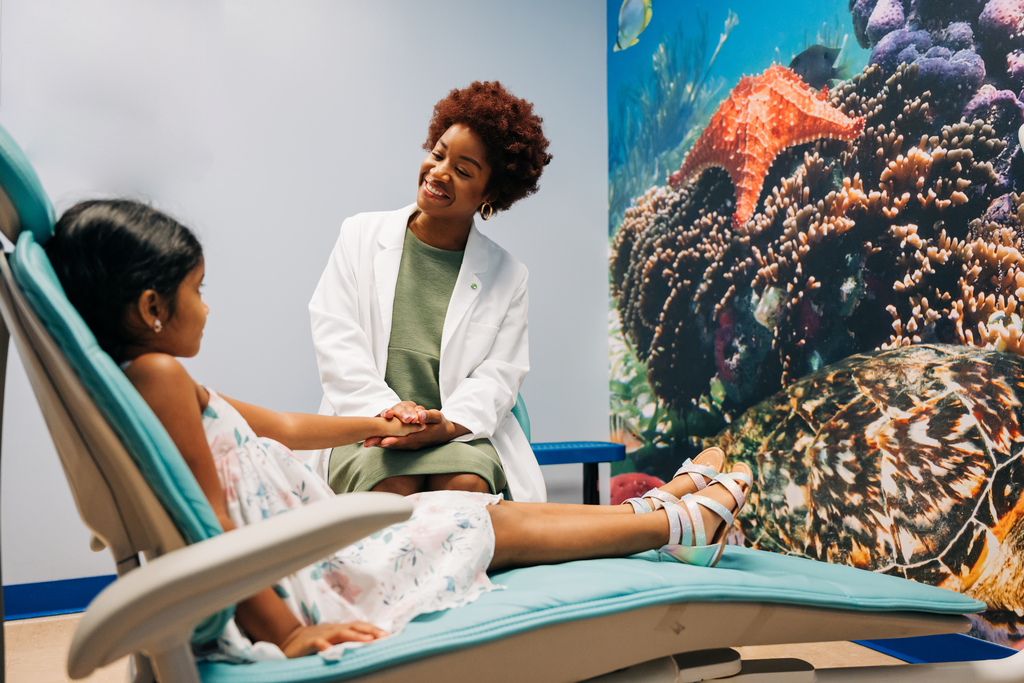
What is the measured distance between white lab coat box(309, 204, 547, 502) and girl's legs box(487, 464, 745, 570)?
0.37m

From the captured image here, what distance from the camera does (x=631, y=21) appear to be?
288cm

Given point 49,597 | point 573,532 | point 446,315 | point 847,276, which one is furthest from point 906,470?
point 49,597

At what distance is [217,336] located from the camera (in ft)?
7.77

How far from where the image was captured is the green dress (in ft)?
4.47

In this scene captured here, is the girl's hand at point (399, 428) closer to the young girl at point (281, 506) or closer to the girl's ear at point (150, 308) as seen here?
the young girl at point (281, 506)

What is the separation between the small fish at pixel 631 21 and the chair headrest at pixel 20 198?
8.47ft

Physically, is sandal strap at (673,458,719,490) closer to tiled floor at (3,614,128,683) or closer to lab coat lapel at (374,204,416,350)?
lab coat lapel at (374,204,416,350)

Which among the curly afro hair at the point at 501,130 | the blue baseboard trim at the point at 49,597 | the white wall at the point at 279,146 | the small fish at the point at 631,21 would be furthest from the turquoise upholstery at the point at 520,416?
the small fish at the point at 631,21

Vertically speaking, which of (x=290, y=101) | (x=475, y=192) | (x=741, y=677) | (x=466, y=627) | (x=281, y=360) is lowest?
(x=741, y=677)

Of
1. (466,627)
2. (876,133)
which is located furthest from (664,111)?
(466,627)

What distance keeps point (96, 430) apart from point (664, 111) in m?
2.49

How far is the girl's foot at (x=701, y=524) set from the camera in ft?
3.81

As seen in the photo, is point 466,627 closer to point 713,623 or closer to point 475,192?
point 713,623

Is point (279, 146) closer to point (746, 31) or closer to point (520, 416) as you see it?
point (520, 416)
